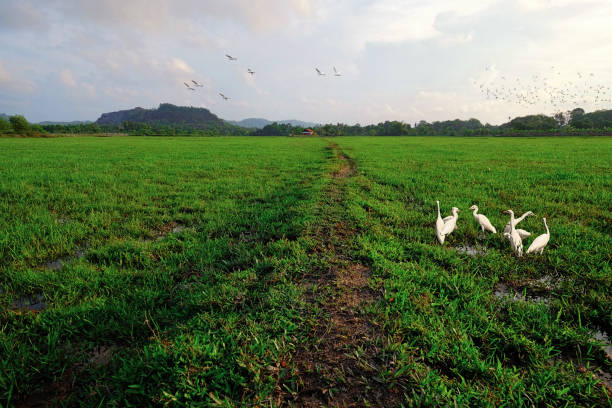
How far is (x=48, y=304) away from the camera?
2.93 m

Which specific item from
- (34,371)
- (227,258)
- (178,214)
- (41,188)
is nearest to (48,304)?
(34,371)

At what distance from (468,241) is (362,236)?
191 centimetres

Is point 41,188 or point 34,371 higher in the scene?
point 41,188

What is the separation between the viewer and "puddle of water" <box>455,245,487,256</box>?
4082 mm

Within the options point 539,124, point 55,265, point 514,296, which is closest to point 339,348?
point 514,296

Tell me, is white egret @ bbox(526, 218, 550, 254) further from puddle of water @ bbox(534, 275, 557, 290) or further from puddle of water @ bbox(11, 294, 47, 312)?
puddle of water @ bbox(11, 294, 47, 312)

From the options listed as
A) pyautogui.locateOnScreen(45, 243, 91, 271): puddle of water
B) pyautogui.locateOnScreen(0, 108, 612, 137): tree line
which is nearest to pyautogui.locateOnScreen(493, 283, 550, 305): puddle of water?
pyautogui.locateOnScreen(45, 243, 91, 271): puddle of water

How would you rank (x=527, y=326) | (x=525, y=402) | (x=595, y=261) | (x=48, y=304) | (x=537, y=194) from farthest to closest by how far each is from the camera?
(x=537, y=194)
(x=595, y=261)
(x=48, y=304)
(x=527, y=326)
(x=525, y=402)

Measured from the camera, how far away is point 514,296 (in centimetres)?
307

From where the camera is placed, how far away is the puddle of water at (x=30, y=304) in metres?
2.92

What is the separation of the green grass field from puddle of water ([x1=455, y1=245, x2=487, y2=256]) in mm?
55

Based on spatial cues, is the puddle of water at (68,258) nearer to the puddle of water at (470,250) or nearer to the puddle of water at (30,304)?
the puddle of water at (30,304)

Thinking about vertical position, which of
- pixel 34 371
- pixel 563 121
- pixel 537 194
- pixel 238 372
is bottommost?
pixel 34 371

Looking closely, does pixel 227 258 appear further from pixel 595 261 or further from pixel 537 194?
pixel 537 194
